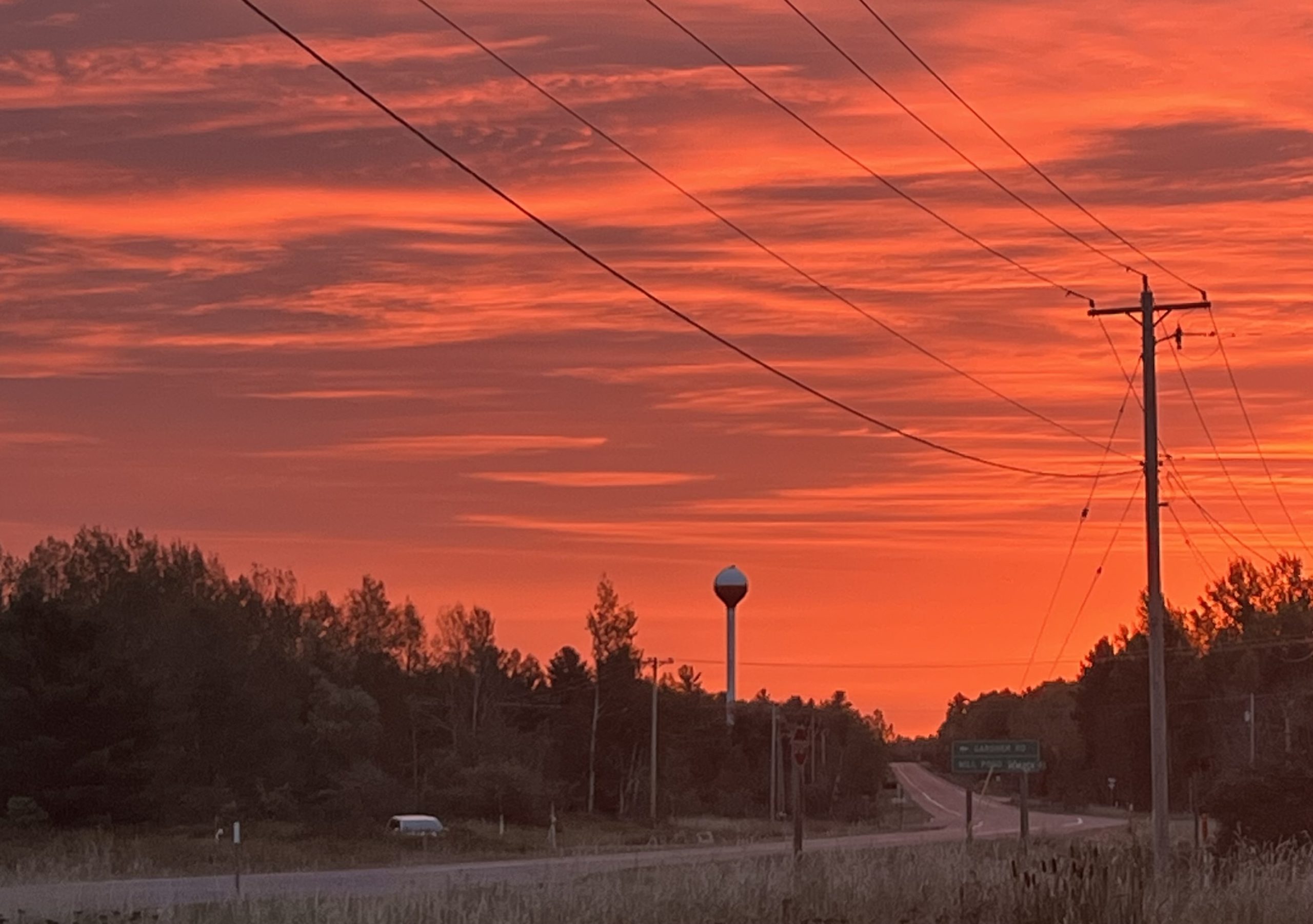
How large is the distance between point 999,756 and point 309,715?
167 feet

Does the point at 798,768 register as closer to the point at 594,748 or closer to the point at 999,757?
the point at 999,757

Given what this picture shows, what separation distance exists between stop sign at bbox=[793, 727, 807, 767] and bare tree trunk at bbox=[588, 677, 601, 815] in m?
77.2

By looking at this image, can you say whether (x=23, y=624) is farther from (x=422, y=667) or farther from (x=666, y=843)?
(x=422, y=667)

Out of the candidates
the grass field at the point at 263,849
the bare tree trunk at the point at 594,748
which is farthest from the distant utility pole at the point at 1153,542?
the bare tree trunk at the point at 594,748

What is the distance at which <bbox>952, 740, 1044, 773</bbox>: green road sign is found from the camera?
54969 mm

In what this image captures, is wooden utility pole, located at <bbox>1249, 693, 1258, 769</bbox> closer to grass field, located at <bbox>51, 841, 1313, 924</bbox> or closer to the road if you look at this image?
the road

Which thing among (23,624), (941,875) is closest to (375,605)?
(23,624)

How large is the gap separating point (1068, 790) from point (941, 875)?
13779 centimetres

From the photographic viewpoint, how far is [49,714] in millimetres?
69750

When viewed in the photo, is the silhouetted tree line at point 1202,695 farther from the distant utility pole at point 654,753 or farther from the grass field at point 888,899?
the grass field at point 888,899

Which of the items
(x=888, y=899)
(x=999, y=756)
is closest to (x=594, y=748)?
(x=999, y=756)

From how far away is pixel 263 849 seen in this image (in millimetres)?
63625

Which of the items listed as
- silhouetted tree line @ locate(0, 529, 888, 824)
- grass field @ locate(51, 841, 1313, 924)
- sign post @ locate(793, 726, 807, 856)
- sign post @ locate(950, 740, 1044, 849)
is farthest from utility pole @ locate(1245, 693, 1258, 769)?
grass field @ locate(51, 841, 1313, 924)

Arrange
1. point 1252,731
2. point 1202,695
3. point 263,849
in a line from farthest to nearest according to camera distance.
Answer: point 1202,695 < point 1252,731 < point 263,849
